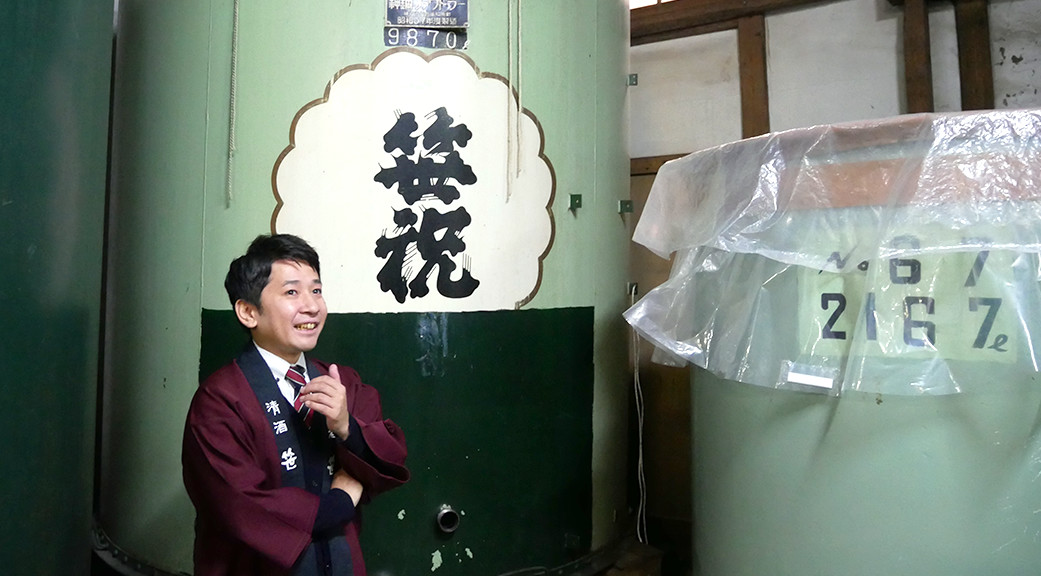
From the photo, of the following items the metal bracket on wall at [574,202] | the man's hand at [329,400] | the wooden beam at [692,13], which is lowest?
the man's hand at [329,400]

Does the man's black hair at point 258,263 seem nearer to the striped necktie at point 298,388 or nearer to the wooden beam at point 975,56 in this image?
the striped necktie at point 298,388

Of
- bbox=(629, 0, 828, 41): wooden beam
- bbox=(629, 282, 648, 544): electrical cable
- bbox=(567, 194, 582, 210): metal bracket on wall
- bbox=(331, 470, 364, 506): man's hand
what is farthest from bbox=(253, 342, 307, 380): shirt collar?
bbox=(629, 0, 828, 41): wooden beam

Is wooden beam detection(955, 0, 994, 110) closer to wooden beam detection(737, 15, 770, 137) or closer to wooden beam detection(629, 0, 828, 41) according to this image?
wooden beam detection(629, 0, 828, 41)

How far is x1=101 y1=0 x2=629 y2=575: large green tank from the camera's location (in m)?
1.90

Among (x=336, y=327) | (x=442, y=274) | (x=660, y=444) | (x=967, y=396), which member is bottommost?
(x=660, y=444)

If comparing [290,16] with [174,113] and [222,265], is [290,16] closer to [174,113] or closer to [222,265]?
[174,113]

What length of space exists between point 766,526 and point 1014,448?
20.8 inches

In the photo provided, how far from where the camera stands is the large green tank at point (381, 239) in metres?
1.90

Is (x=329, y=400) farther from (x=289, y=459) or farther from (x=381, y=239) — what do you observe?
(x=381, y=239)

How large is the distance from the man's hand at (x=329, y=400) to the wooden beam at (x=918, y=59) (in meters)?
2.44

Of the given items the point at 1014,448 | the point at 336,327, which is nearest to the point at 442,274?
the point at 336,327

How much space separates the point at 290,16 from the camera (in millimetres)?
1919

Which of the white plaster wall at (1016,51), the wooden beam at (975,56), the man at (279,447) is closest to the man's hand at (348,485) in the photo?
the man at (279,447)

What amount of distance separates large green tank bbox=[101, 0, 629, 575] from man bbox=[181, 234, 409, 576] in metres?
0.61
